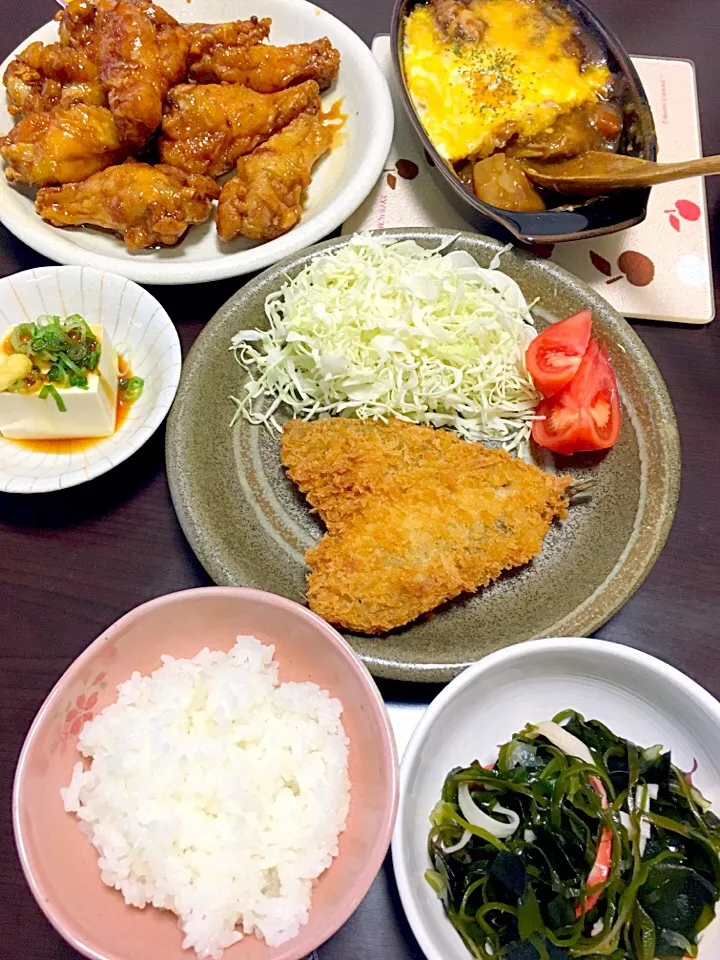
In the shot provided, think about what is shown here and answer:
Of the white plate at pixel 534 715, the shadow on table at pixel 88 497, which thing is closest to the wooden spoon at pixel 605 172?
the white plate at pixel 534 715

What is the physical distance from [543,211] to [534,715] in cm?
173

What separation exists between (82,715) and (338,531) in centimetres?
81

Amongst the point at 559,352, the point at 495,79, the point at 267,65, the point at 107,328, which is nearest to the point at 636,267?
the point at 559,352

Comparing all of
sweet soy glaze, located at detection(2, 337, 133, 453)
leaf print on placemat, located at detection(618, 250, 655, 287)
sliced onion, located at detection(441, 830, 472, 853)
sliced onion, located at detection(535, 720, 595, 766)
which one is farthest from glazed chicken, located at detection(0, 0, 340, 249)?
sliced onion, located at detection(441, 830, 472, 853)

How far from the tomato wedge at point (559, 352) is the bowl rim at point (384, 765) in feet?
3.71

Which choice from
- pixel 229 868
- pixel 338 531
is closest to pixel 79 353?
pixel 338 531

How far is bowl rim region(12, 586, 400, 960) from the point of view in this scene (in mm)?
1276

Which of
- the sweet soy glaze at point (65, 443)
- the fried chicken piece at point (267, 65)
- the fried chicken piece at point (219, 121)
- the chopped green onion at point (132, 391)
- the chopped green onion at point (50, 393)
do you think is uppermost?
the fried chicken piece at point (267, 65)

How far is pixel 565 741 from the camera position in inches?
61.6

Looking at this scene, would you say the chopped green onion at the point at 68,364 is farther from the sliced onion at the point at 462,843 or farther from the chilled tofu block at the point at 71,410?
the sliced onion at the point at 462,843

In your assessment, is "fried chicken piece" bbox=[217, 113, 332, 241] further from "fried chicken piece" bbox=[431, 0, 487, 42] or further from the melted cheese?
"fried chicken piece" bbox=[431, 0, 487, 42]

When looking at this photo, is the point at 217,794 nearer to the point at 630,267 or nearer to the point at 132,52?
the point at 630,267

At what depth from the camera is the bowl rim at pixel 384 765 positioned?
1.28 m

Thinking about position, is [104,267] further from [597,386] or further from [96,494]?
[597,386]
